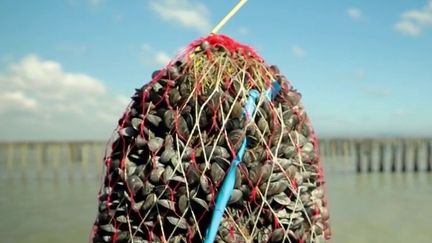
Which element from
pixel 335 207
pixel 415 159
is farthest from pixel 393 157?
pixel 335 207

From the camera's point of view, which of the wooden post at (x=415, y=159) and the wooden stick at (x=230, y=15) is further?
the wooden post at (x=415, y=159)

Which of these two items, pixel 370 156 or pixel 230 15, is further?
pixel 370 156

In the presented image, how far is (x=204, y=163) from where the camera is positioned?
293cm

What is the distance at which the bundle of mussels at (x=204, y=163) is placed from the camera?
9.54 feet

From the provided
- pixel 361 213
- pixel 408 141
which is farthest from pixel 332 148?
pixel 361 213

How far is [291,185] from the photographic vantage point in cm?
304

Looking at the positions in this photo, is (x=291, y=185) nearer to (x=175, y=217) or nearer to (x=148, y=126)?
(x=175, y=217)

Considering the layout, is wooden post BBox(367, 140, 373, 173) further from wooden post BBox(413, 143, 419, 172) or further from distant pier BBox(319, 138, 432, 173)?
wooden post BBox(413, 143, 419, 172)

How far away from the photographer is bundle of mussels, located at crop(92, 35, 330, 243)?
114 inches

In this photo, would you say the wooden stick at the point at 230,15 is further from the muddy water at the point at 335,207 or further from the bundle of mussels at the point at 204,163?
the muddy water at the point at 335,207

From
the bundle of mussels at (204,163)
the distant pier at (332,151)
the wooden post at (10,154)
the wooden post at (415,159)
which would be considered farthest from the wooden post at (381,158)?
the bundle of mussels at (204,163)

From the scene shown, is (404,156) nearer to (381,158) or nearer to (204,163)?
(381,158)

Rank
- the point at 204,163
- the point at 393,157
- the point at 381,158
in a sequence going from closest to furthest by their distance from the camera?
the point at 204,163
the point at 393,157
the point at 381,158

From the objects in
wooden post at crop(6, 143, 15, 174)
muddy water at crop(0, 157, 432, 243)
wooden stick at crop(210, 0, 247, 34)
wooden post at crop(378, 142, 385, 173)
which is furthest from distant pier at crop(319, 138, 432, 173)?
wooden stick at crop(210, 0, 247, 34)
